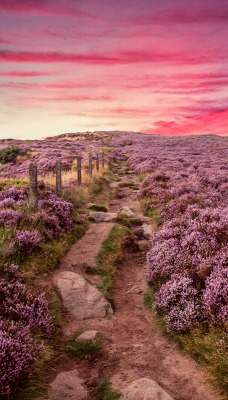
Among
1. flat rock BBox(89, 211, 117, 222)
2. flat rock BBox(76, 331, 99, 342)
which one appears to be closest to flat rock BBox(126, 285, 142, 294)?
flat rock BBox(76, 331, 99, 342)

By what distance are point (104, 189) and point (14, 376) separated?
19807 mm

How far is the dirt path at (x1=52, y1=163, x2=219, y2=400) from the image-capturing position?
20.1 feet

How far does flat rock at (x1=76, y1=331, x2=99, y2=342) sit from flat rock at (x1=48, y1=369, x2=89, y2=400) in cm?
89

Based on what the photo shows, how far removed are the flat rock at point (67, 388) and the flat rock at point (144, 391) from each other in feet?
2.41

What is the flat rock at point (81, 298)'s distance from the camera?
8.52 meters

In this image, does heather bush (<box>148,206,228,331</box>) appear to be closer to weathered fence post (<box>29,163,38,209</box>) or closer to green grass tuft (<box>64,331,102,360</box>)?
green grass tuft (<box>64,331,102,360</box>)

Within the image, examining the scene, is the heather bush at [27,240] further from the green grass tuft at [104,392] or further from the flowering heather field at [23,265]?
the green grass tuft at [104,392]

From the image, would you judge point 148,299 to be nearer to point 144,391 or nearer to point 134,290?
point 134,290

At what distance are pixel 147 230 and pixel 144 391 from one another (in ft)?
31.0

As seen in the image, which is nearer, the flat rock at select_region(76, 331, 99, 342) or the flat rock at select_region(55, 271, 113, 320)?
the flat rock at select_region(76, 331, 99, 342)

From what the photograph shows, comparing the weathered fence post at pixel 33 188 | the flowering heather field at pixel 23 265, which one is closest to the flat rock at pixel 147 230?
the flowering heather field at pixel 23 265

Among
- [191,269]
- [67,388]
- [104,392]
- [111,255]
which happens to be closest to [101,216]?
[111,255]

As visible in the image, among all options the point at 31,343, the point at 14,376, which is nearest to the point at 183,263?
the point at 31,343

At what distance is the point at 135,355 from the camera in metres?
7.04
